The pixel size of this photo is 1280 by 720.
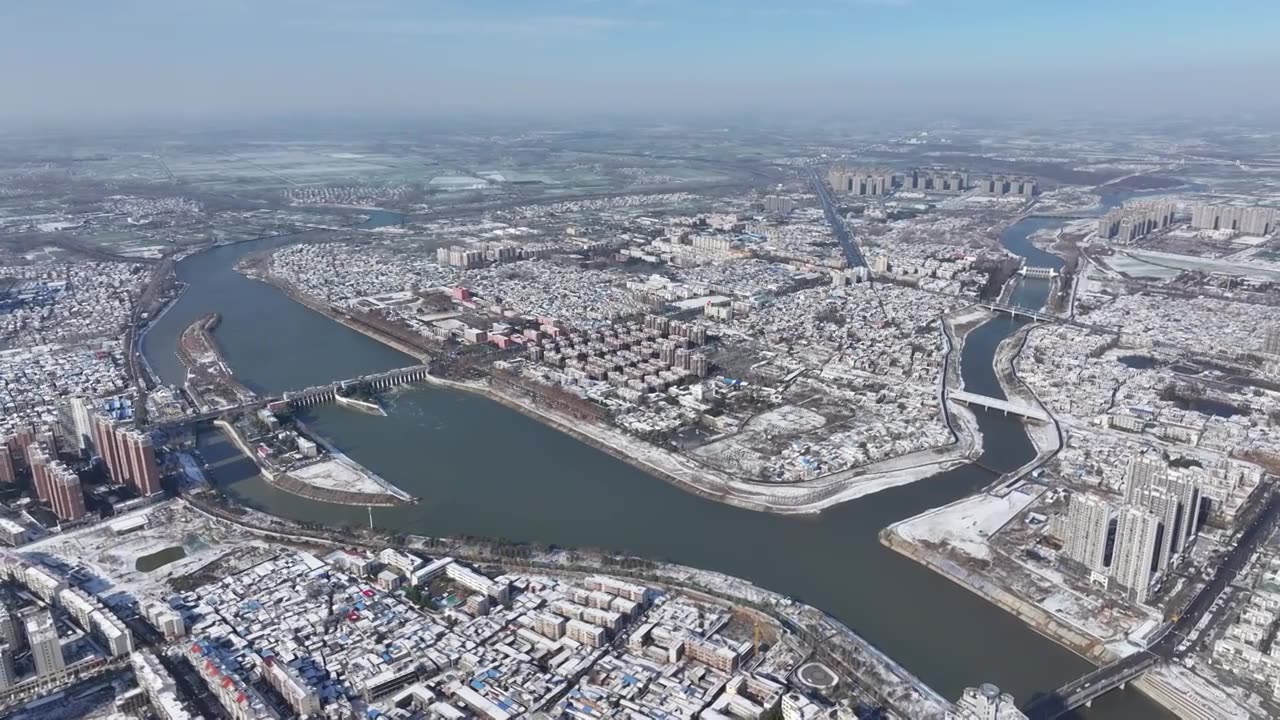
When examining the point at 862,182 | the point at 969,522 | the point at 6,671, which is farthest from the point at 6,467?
the point at 862,182

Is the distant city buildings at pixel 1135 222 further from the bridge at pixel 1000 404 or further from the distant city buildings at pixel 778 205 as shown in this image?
the bridge at pixel 1000 404

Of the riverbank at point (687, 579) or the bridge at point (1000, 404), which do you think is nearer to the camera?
the riverbank at point (687, 579)

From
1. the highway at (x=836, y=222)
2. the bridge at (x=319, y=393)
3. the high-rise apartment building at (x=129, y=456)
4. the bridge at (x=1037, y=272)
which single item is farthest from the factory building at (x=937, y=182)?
the high-rise apartment building at (x=129, y=456)

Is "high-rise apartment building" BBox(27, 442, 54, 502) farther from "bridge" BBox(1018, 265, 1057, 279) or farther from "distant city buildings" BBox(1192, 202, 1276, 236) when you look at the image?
"distant city buildings" BBox(1192, 202, 1276, 236)

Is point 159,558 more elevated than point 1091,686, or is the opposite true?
point 159,558

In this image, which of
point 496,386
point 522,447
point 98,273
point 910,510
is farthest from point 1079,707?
point 98,273

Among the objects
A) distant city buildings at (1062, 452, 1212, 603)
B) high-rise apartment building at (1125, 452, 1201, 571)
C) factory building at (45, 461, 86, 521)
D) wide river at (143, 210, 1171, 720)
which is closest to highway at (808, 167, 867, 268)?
wide river at (143, 210, 1171, 720)

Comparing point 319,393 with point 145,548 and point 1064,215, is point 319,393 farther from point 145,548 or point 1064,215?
point 1064,215
